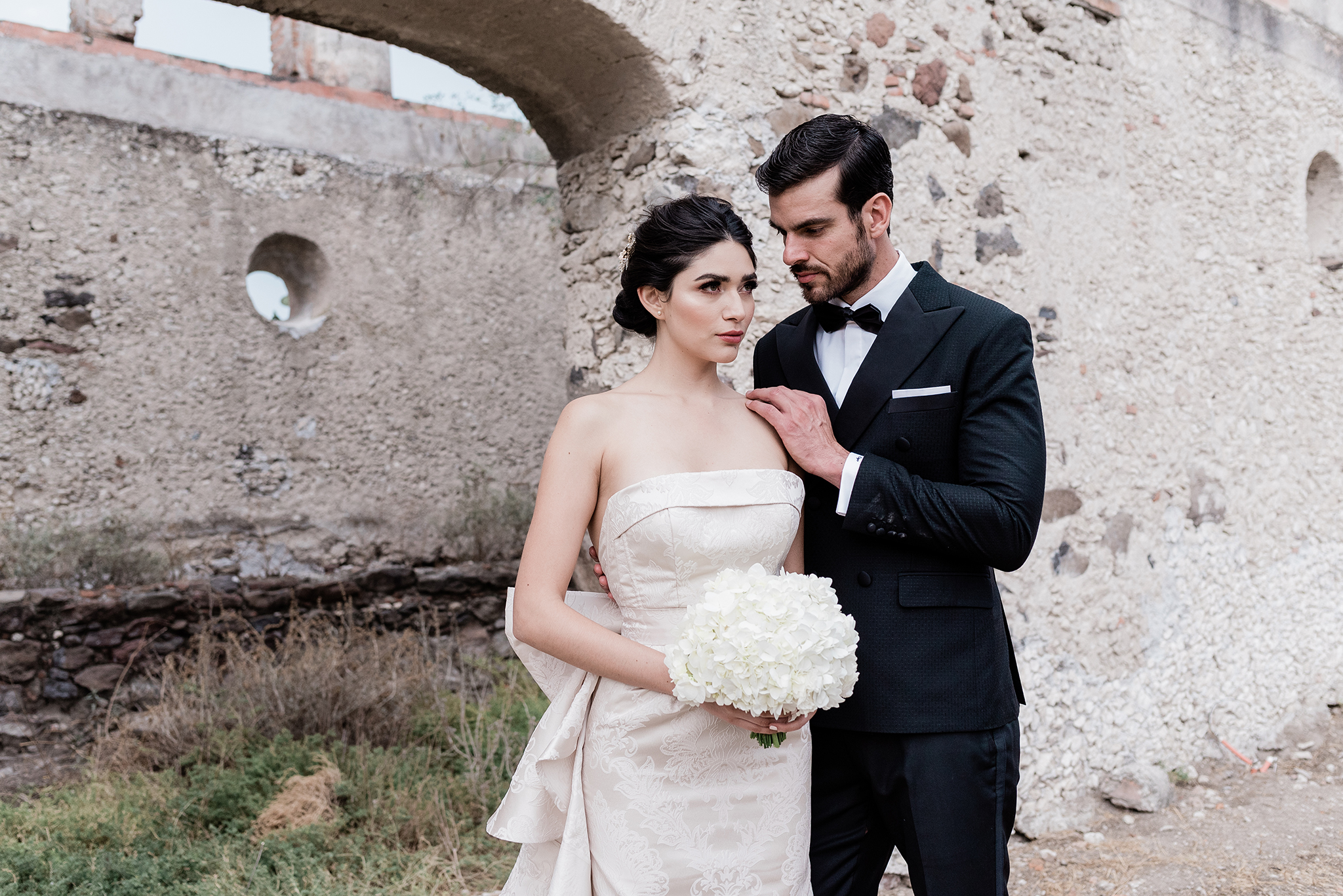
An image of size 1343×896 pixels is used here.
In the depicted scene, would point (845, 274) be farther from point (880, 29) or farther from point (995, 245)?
point (995, 245)

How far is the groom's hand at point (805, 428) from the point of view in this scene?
1960 mm

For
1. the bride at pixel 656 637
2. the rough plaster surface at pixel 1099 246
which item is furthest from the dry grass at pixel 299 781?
the rough plaster surface at pixel 1099 246

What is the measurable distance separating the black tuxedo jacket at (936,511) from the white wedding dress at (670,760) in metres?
0.19

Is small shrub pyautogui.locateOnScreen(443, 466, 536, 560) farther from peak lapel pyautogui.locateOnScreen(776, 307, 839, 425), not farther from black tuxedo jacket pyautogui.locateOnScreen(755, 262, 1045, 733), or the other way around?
black tuxedo jacket pyautogui.locateOnScreen(755, 262, 1045, 733)

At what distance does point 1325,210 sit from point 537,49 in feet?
17.3

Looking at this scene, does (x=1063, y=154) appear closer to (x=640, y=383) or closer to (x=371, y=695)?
(x=640, y=383)

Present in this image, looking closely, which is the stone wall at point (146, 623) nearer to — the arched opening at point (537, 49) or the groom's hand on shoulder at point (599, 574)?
the arched opening at point (537, 49)

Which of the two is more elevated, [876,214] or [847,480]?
[876,214]

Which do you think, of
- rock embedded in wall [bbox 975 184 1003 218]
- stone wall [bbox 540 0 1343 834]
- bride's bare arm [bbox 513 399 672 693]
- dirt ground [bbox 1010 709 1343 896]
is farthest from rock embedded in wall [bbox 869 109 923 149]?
dirt ground [bbox 1010 709 1343 896]

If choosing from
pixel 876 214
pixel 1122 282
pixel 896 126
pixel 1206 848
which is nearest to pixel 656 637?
pixel 876 214

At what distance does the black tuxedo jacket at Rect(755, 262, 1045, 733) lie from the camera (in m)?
1.91

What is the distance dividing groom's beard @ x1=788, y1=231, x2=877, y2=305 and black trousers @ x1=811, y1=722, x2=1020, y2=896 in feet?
3.15

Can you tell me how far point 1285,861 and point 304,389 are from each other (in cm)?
674

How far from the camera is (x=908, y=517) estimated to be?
1.90m
